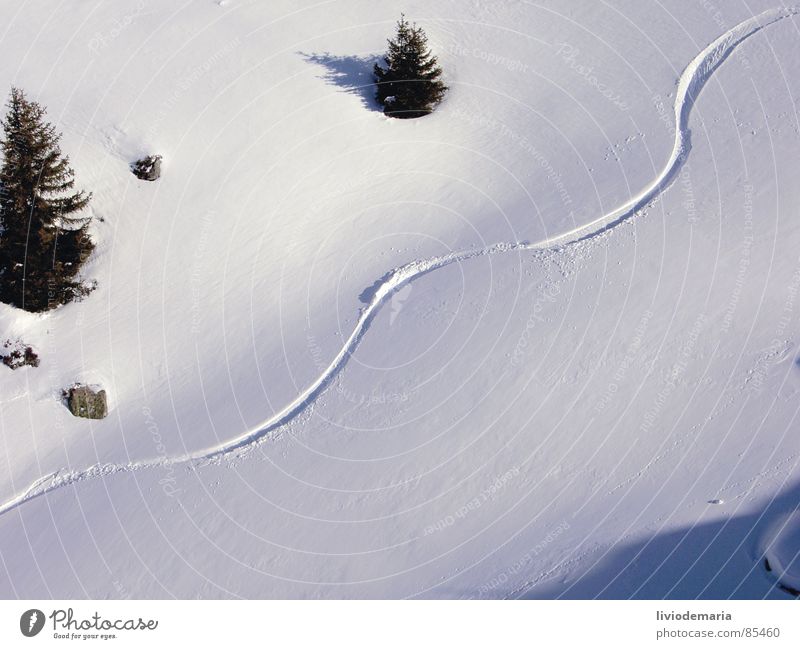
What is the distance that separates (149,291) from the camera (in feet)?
123

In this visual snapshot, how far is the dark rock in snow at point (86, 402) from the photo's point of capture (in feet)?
118

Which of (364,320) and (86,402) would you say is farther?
(86,402)

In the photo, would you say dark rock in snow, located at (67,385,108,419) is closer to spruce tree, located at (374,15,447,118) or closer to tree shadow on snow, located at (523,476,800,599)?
spruce tree, located at (374,15,447,118)

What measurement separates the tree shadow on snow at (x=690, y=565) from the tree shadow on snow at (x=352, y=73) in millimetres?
20841

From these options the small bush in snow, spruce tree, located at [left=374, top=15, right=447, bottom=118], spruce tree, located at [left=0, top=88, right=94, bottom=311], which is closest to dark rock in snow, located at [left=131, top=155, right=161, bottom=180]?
spruce tree, located at [left=0, top=88, right=94, bottom=311]

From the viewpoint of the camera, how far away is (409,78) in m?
37.2

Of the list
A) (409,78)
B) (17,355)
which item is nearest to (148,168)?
(17,355)

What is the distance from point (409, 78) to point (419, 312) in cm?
1000

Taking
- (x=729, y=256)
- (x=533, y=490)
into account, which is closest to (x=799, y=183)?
(x=729, y=256)

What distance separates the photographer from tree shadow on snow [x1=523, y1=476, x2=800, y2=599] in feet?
101

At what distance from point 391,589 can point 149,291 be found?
52.2ft

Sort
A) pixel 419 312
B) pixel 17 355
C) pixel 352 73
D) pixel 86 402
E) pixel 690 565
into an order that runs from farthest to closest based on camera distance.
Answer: pixel 352 73 → pixel 17 355 → pixel 86 402 → pixel 419 312 → pixel 690 565
